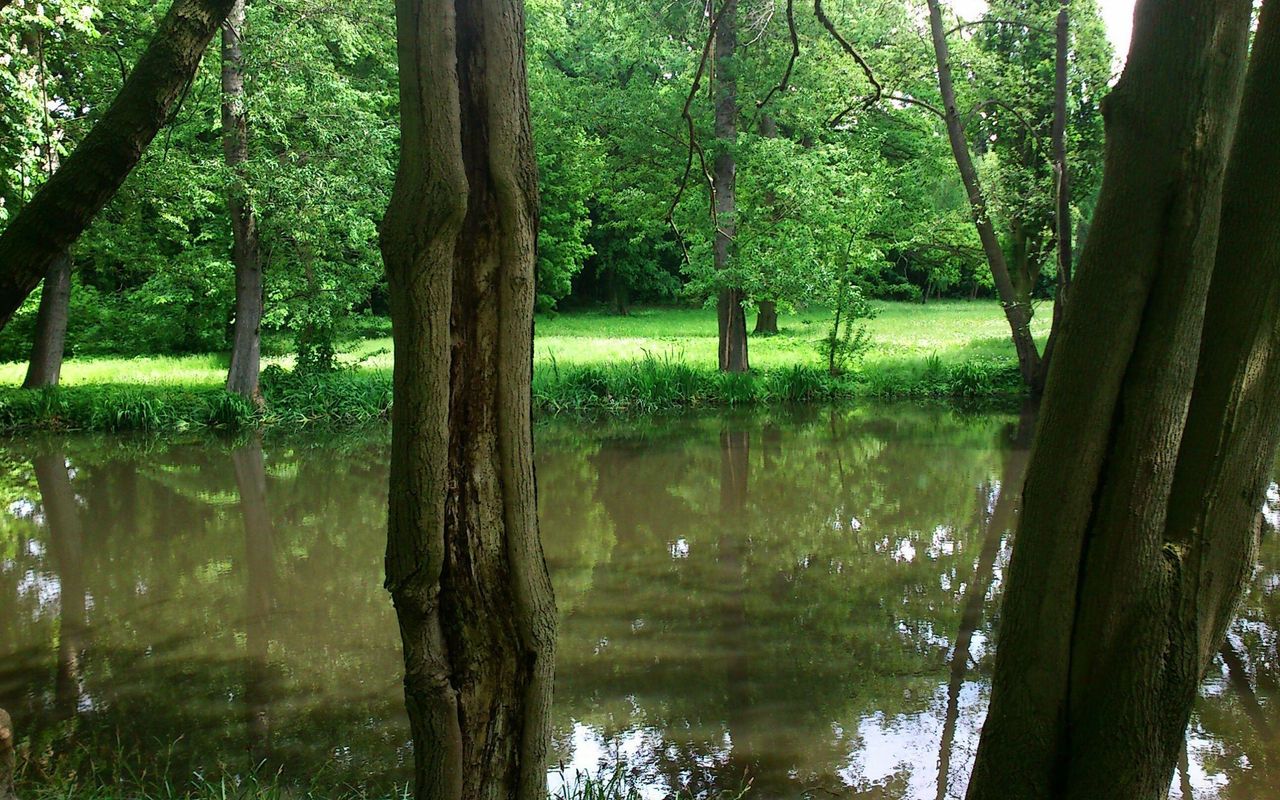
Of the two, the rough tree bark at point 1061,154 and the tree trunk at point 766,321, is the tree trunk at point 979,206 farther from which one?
the tree trunk at point 766,321

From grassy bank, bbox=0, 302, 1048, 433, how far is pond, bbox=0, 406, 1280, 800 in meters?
2.05

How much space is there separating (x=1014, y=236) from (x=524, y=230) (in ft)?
63.8

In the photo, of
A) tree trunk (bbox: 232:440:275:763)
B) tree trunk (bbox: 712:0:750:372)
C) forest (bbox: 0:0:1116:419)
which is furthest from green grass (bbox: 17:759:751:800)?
tree trunk (bbox: 712:0:750:372)

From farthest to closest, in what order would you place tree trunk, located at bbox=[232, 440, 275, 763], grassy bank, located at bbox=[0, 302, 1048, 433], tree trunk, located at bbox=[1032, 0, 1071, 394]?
grassy bank, located at bbox=[0, 302, 1048, 433] < tree trunk, located at bbox=[1032, 0, 1071, 394] < tree trunk, located at bbox=[232, 440, 275, 763]

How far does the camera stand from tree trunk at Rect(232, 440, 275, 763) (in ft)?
16.0

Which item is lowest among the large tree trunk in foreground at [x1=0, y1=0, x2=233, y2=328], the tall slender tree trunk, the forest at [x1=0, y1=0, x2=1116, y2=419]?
the tall slender tree trunk

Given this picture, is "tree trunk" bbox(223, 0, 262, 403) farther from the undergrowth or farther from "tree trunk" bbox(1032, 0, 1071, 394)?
"tree trunk" bbox(1032, 0, 1071, 394)

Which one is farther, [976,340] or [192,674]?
[976,340]

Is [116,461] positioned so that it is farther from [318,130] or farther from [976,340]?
[976,340]

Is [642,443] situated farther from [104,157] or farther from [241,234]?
[104,157]

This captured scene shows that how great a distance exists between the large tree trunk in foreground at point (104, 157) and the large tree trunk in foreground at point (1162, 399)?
3.00 m

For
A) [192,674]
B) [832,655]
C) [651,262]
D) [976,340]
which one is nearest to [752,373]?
[976,340]

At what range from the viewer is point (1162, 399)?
226 centimetres

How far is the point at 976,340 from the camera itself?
79.4 feet
